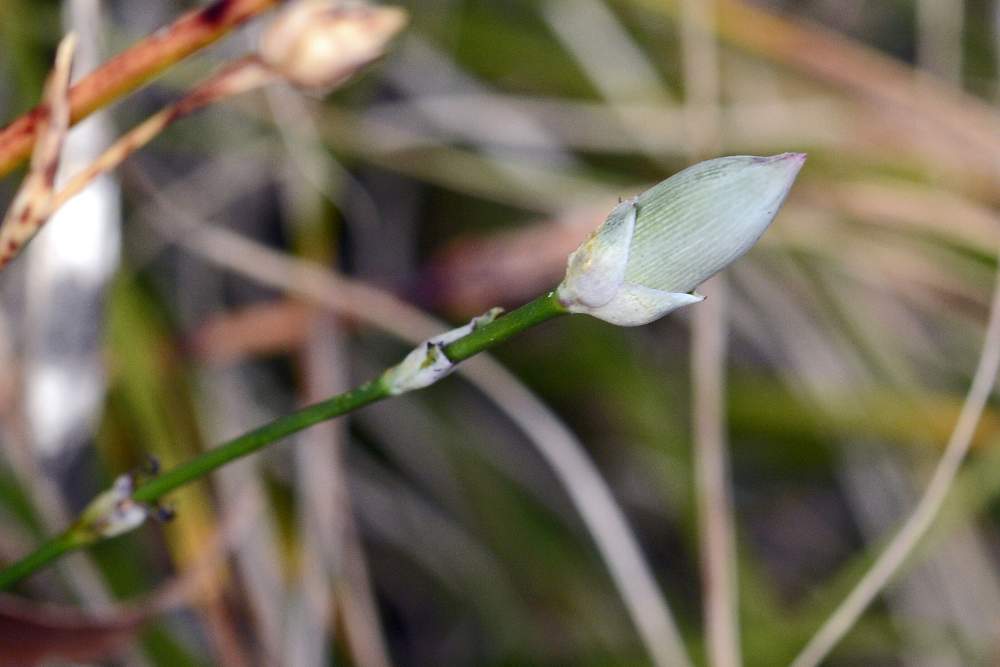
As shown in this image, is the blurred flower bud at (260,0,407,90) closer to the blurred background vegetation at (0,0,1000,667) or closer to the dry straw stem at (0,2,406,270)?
the dry straw stem at (0,2,406,270)

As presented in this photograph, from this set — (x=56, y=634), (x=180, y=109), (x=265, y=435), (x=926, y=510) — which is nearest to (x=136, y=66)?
(x=180, y=109)

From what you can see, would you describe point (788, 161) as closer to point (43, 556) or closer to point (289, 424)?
point (289, 424)

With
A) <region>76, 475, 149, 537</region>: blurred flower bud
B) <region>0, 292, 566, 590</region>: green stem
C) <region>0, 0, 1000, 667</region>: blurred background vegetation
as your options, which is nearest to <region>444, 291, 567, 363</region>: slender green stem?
<region>0, 292, 566, 590</region>: green stem

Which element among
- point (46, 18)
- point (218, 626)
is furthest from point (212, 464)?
point (46, 18)

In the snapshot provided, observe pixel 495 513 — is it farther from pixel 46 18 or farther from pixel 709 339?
pixel 46 18

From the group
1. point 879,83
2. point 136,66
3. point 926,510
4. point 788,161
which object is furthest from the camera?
point 879,83

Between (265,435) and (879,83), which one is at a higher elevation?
(879,83)

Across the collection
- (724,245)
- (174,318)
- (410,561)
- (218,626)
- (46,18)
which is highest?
(46,18)
